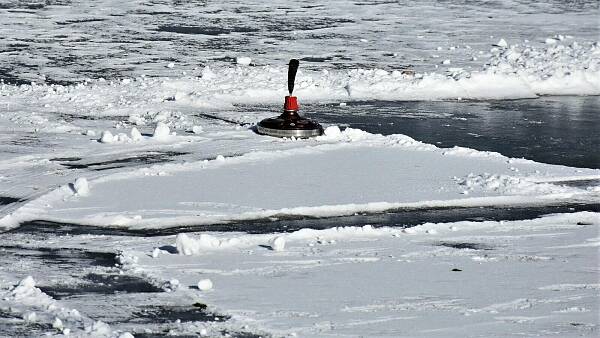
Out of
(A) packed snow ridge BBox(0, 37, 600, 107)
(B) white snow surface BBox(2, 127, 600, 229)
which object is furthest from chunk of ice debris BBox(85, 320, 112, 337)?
(A) packed snow ridge BBox(0, 37, 600, 107)

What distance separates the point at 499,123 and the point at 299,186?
140 inches

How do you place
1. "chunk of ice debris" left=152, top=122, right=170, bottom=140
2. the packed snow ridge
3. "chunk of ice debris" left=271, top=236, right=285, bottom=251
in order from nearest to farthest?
"chunk of ice debris" left=271, top=236, right=285, bottom=251 → "chunk of ice debris" left=152, top=122, right=170, bottom=140 → the packed snow ridge

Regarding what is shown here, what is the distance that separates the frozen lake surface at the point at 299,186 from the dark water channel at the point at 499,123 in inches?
1.7

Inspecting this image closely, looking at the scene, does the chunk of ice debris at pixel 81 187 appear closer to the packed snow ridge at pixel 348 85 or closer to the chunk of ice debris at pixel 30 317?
the chunk of ice debris at pixel 30 317

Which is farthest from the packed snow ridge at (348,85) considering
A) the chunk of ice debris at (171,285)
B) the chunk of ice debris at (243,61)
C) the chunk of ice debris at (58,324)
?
the chunk of ice debris at (58,324)

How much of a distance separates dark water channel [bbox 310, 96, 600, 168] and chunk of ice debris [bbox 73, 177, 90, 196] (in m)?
3.41

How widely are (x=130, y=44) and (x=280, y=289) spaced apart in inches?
395

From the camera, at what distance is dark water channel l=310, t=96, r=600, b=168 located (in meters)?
10.7

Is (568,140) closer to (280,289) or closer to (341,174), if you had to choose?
(341,174)

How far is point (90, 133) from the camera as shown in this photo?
10680 mm

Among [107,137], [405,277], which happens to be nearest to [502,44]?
[107,137]

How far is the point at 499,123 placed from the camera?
11.9 m

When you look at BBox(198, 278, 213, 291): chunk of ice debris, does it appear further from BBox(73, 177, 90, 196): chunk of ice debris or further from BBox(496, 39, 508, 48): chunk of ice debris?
BBox(496, 39, 508, 48): chunk of ice debris

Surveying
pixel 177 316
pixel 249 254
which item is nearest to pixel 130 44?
pixel 249 254
